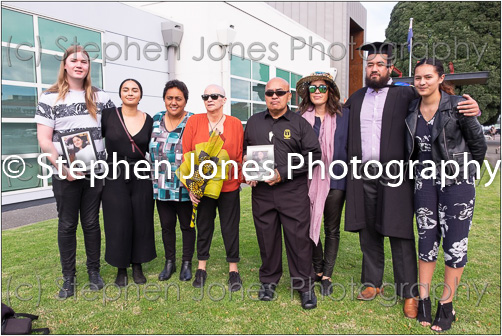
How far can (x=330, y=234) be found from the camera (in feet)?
12.3

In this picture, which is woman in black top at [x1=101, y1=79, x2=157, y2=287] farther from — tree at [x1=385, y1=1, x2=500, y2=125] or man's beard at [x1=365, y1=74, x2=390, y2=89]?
tree at [x1=385, y1=1, x2=500, y2=125]

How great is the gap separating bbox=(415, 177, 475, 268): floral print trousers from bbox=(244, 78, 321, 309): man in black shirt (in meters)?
0.98

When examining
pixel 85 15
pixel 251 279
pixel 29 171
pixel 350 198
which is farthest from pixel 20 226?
pixel 350 198

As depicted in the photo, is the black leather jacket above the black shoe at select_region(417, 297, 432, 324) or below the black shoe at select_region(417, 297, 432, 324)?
above

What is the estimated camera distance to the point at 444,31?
24.8m

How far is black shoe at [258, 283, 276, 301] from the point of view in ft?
11.7

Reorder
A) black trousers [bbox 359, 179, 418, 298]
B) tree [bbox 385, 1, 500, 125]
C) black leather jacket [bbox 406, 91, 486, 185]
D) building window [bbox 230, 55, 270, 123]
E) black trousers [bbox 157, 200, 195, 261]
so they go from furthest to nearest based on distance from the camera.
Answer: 1. tree [bbox 385, 1, 500, 125]
2. building window [bbox 230, 55, 270, 123]
3. black trousers [bbox 157, 200, 195, 261]
4. black trousers [bbox 359, 179, 418, 298]
5. black leather jacket [bbox 406, 91, 486, 185]

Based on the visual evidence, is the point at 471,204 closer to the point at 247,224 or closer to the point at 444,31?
the point at 247,224

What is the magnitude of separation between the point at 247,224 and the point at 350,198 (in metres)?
3.35

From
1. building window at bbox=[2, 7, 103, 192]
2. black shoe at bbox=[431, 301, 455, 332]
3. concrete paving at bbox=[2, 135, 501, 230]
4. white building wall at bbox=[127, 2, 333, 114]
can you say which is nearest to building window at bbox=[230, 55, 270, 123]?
white building wall at bbox=[127, 2, 333, 114]

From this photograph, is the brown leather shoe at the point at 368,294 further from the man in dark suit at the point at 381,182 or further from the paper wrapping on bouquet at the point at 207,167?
the paper wrapping on bouquet at the point at 207,167

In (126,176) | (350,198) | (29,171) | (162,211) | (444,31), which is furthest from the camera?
(444,31)

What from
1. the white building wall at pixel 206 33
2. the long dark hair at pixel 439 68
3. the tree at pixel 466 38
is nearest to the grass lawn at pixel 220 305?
the long dark hair at pixel 439 68

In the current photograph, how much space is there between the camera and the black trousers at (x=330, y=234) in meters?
3.60
